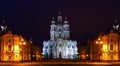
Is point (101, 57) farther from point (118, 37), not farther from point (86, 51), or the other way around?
point (86, 51)

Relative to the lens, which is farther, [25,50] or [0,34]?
[25,50]

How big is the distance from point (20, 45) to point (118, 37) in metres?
26.5

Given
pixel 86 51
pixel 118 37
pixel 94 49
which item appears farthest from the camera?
pixel 86 51

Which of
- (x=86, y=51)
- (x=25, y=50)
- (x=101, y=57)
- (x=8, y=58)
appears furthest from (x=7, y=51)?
(x=86, y=51)

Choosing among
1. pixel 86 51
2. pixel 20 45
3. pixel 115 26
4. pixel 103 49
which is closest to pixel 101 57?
pixel 103 49

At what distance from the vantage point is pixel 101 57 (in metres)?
107

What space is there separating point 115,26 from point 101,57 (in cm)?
1006

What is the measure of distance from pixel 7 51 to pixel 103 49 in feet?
83.6

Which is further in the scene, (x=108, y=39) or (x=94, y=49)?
(x=94, y=49)

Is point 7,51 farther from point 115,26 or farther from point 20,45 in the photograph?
point 115,26

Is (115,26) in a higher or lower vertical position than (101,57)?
higher

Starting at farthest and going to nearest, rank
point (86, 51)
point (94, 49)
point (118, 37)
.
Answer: point (86, 51), point (94, 49), point (118, 37)

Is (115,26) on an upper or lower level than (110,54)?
upper

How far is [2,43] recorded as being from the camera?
10444 centimetres
